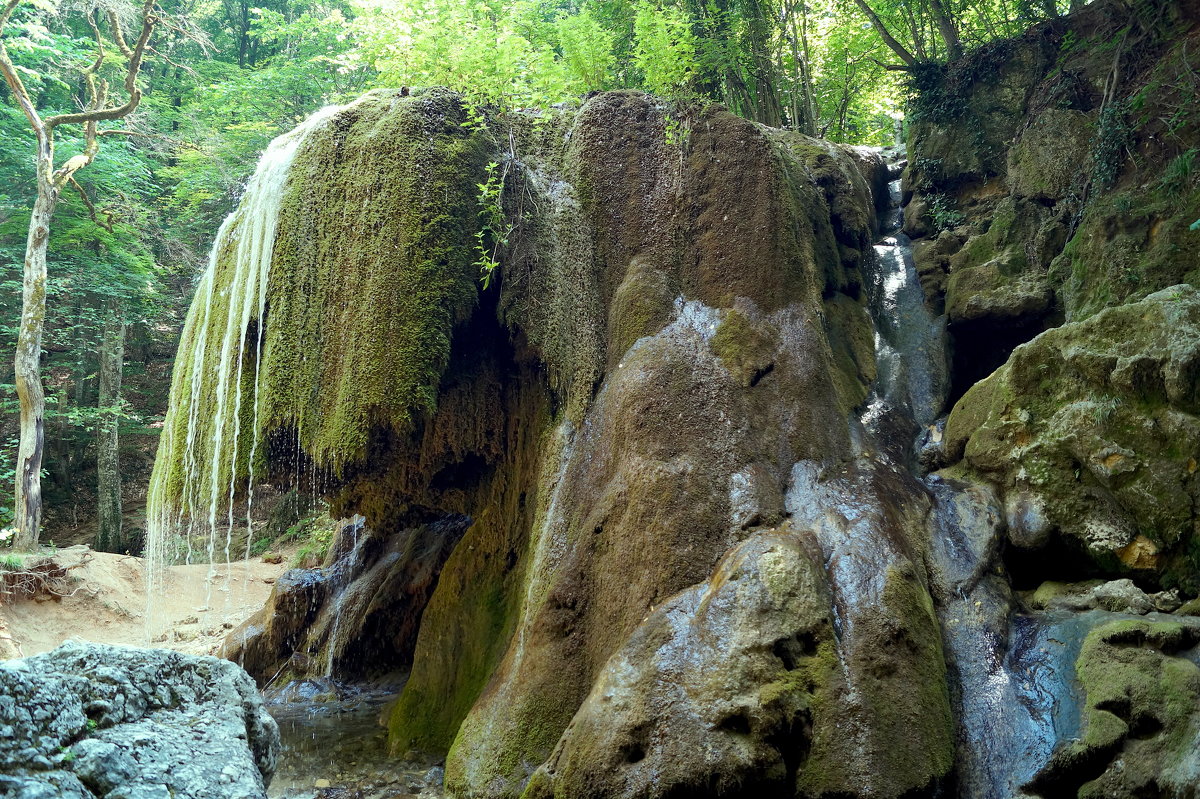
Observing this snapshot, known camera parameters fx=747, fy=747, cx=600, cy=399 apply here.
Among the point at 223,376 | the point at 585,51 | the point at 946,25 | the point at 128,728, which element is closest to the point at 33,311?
the point at 223,376

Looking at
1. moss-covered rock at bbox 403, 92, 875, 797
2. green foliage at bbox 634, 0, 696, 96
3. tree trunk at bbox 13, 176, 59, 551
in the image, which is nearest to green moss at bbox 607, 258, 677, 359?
moss-covered rock at bbox 403, 92, 875, 797

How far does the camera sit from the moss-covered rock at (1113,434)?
16.2 feet

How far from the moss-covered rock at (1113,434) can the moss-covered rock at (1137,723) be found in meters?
0.88

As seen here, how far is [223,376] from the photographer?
21.9 feet

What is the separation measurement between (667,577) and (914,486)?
219 cm

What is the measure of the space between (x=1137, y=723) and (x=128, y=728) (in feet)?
15.7

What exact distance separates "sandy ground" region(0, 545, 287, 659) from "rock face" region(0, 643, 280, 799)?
7.98 meters

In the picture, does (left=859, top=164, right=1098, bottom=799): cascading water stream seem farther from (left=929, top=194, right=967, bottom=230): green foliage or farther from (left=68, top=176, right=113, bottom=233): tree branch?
(left=68, top=176, right=113, bottom=233): tree branch

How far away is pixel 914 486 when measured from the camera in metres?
5.79

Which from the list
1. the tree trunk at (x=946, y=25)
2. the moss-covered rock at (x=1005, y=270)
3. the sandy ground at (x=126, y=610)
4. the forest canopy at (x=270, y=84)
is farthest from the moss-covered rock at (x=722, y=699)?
the tree trunk at (x=946, y=25)

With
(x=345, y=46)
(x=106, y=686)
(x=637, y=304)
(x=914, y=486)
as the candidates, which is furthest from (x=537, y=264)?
(x=345, y=46)

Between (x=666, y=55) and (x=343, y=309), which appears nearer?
(x=343, y=309)

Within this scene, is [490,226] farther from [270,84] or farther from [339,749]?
[270,84]

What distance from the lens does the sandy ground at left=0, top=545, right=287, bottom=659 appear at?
11.5 metres
